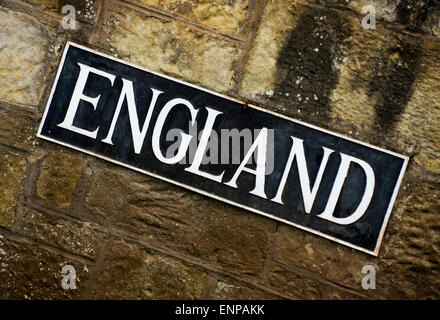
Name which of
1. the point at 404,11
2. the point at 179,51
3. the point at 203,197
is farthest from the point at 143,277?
the point at 404,11

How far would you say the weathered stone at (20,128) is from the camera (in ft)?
4.71

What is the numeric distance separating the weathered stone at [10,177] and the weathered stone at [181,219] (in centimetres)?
30

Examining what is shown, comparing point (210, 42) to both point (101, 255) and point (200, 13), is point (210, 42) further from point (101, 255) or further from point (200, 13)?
point (101, 255)

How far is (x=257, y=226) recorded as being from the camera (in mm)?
1407

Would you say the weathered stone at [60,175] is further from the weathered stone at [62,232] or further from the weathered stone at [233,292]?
the weathered stone at [233,292]

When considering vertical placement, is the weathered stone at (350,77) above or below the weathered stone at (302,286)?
above

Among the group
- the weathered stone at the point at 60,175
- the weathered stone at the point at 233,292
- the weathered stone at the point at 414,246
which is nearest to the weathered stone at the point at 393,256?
the weathered stone at the point at 414,246

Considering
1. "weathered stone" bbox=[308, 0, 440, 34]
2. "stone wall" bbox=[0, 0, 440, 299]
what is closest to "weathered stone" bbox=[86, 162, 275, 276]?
"stone wall" bbox=[0, 0, 440, 299]

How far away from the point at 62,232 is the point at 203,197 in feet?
1.95

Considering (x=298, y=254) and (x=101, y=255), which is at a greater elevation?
(x=298, y=254)

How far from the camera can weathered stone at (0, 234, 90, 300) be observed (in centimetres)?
144

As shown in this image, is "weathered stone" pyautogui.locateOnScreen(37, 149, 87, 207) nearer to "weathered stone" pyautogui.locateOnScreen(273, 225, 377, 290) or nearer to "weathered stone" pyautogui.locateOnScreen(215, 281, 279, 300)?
"weathered stone" pyautogui.locateOnScreen(215, 281, 279, 300)

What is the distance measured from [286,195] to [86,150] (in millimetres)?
810
